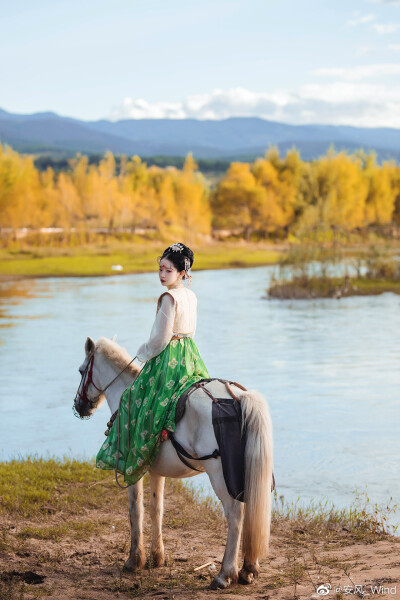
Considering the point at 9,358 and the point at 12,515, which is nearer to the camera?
the point at 12,515

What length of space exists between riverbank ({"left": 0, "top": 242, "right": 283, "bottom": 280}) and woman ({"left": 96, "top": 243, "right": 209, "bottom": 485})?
112 feet

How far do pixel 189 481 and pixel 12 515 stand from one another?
2.27 metres

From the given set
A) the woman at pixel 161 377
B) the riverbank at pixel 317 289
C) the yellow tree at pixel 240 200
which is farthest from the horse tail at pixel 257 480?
the yellow tree at pixel 240 200

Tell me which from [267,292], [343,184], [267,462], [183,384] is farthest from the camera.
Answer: [343,184]

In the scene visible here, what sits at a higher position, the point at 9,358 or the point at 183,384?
the point at 183,384

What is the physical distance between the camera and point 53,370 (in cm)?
1459

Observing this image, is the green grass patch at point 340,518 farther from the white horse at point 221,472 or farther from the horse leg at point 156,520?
the white horse at point 221,472

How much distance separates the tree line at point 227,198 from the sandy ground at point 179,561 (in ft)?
160

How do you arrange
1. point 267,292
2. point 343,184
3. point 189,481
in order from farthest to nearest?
point 343,184, point 267,292, point 189,481

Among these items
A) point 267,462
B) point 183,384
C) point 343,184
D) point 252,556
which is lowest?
point 252,556

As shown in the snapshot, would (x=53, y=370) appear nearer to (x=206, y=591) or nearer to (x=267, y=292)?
(x=206, y=591)

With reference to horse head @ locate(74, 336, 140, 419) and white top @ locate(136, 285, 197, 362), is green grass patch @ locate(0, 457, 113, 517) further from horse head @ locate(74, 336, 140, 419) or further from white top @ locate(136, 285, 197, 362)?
white top @ locate(136, 285, 197, 362)

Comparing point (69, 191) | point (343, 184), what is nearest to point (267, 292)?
point (69, 191)

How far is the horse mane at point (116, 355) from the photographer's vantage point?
501cm
